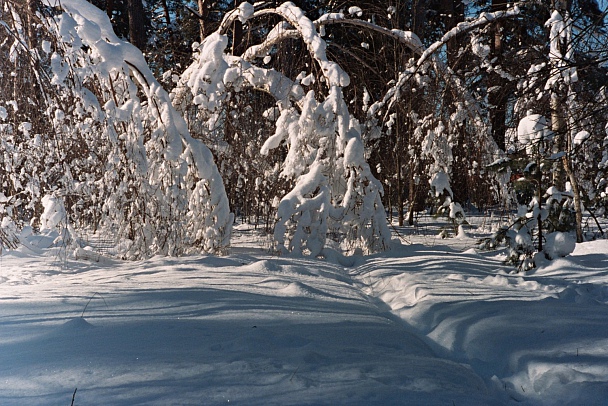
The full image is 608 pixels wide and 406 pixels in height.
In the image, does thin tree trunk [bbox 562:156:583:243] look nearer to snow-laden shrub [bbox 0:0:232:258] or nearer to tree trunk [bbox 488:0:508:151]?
tree trunk [bbox 488:0:508:151]

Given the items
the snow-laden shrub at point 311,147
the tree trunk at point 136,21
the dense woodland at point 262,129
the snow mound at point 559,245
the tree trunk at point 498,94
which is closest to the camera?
the dense woodland at point 262,129

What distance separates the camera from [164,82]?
692 cm

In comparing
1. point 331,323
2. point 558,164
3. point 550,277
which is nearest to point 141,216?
point 331,323

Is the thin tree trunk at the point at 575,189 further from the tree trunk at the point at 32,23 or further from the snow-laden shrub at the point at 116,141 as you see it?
the tree trunk at the point at 32,23

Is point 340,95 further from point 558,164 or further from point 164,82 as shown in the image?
point 164,82

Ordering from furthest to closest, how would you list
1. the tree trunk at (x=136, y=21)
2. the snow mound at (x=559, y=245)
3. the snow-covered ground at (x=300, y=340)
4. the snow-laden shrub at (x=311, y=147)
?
the tree trunk at (x=136, y=21)
the snow-laden shrub at (x=311, y=147)
the snow mound at (x=559, y=245)
the snow-covered ground at (x=300, y=340)

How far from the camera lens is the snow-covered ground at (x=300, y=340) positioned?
1606 mm

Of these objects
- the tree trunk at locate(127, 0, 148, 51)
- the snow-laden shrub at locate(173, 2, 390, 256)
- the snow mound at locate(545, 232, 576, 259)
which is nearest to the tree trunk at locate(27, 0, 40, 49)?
the snow-laden shrub at locate(173, 2, 390, 256)

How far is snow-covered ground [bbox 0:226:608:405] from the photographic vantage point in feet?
5.27

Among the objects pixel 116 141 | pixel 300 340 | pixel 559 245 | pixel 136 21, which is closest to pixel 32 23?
pixel 116 141

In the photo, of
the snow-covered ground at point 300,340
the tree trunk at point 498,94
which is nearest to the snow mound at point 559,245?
the snow-covered ground at point 300,340

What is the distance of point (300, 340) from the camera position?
2.13 m

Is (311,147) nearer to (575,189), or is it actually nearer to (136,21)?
(575,189)

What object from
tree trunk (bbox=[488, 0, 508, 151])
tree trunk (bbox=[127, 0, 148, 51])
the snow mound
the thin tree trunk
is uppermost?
tree trunk (bbox=[127, 0, 148, 51])
